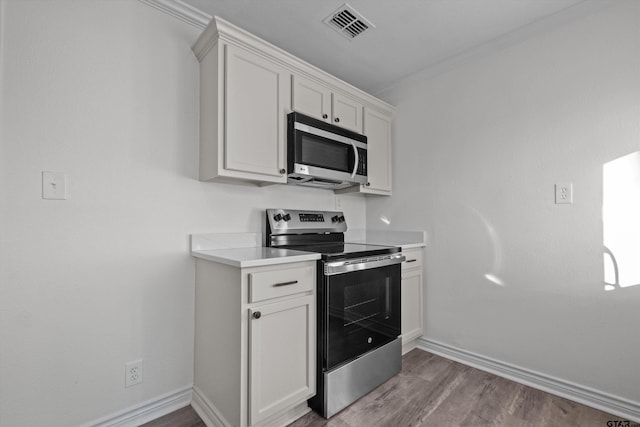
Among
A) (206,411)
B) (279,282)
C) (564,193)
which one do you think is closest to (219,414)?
(206,411)

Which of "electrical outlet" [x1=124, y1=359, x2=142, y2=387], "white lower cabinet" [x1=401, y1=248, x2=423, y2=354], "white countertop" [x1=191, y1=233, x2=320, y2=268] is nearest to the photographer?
"white countertop" [x1=191, y1=233, x2=320, y2=268]

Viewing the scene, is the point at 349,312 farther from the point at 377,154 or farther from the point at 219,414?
the point at 377,154

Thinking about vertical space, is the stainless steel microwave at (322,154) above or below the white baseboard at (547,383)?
above

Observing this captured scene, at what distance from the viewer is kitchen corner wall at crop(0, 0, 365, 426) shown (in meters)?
1.33

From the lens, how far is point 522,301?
6.71 feet

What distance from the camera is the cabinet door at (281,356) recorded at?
1.42 m

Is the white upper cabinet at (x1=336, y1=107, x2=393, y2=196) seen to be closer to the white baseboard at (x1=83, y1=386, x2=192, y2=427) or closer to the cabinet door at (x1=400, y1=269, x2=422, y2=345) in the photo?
the cabinet door at (x1=400, y1=269, x2=422, y2=345)

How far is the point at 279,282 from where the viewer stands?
1515 millimetres

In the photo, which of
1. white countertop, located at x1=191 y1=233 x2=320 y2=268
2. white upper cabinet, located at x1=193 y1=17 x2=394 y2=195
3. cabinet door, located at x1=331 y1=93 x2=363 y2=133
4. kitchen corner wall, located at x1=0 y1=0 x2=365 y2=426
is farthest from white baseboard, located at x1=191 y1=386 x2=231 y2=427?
cabinet door, located at x1=331 y1=93 x2=363 y2=133

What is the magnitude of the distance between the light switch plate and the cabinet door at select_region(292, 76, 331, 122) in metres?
1.32

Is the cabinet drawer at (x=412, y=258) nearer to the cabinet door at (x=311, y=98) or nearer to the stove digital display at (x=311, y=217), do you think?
the stove digital display at (x=311, y=217)

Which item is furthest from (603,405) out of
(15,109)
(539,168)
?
(15,109)

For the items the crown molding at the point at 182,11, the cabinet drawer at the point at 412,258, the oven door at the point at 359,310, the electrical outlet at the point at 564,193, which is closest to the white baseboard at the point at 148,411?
the oven door at the point at 359,310

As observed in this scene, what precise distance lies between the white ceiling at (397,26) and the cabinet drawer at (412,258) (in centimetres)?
155
